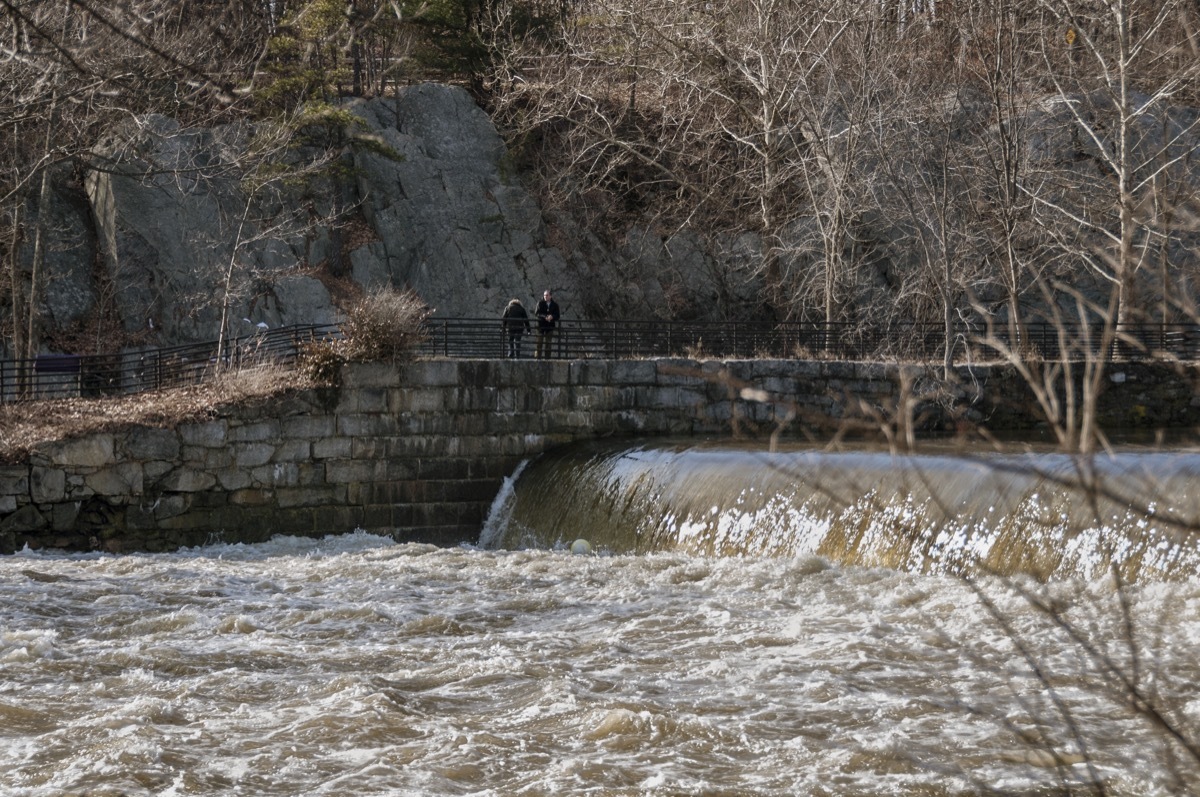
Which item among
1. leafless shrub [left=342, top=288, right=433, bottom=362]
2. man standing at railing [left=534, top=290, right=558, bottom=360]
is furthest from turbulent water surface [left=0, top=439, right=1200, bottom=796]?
man standing at railing [left=534, top=290, right=558, bottom=360]

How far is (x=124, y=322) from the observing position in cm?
2634

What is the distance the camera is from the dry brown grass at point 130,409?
14.8 m

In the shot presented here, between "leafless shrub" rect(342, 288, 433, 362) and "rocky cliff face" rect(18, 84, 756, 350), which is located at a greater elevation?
"rocky cliff face" rect(18, 84, 756, 350)

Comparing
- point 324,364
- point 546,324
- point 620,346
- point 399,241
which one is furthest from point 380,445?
point 399,241

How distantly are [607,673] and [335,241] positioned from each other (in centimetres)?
2163

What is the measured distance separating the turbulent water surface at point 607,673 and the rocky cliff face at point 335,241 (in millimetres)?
14101

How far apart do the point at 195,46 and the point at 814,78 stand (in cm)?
1265

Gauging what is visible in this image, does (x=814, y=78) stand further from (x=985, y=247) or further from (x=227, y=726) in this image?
(x=227, y=726)

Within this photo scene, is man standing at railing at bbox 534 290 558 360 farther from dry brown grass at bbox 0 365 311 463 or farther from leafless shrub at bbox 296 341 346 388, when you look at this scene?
dry brown grass at bbox 0 365 311 463

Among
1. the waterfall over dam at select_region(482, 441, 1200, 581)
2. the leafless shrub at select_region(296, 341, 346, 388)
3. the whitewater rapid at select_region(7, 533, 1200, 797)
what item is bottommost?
the whitewater rapid at select_region(7, 533, 1200, 797)

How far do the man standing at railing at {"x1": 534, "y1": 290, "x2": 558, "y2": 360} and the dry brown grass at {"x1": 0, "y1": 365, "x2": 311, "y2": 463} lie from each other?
372cm

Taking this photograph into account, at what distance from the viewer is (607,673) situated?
26.8 ft

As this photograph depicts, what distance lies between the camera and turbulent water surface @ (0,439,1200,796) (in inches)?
241

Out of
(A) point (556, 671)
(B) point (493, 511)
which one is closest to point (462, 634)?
(A) point (556, 671)
